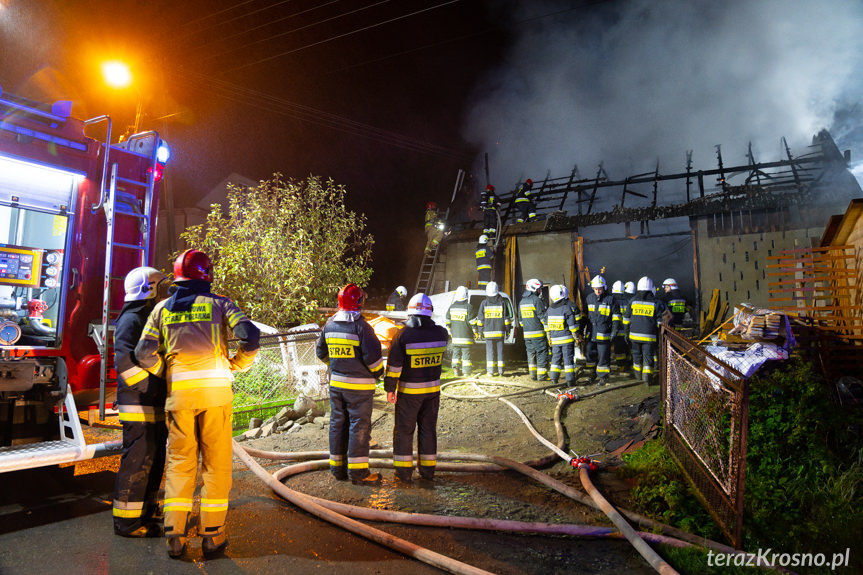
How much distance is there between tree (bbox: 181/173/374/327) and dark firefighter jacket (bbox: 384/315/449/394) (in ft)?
21.9

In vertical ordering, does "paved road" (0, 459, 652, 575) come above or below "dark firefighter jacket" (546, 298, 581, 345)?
below

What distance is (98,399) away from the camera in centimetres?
477

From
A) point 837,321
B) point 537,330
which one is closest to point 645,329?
point 537,330

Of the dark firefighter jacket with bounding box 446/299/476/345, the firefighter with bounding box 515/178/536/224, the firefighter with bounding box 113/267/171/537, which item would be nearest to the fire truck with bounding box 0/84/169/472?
the firefighter with bounding box 113/267/171/537

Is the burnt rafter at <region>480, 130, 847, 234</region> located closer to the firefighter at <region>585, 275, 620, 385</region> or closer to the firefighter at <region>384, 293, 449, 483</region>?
the firefighter at <region>585, 275, 620, 385</region>

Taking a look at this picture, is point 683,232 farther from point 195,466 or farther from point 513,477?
point 195,466

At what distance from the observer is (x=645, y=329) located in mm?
9086

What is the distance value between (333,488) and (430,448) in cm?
104

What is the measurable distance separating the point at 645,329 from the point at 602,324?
798mm

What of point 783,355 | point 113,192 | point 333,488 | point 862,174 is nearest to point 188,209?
point 113,192

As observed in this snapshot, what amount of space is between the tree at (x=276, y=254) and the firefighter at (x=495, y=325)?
4.03m

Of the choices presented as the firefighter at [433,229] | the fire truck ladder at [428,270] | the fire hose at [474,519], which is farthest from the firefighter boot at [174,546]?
the firefighter at [433,229]

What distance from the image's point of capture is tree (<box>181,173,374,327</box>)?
36.7 feet

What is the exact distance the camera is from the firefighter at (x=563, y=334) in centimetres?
916
